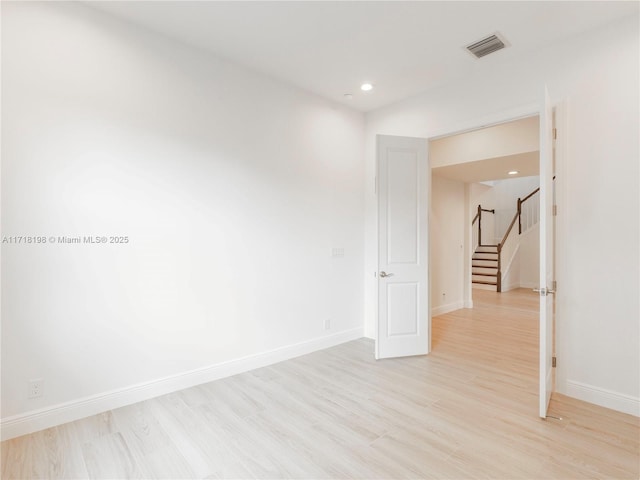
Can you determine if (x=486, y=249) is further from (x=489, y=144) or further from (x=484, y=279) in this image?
(x=489, y=144)

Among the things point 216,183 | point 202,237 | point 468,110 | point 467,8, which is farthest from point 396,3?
point 202,237

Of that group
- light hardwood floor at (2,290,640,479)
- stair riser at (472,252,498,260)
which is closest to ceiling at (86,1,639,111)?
light hardwood floor at (2,290,640,479)

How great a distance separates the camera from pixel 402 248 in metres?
3.76

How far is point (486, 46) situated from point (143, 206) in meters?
3.27

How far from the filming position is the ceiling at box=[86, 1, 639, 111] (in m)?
2.47

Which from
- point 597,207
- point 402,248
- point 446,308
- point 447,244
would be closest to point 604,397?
point 597,207

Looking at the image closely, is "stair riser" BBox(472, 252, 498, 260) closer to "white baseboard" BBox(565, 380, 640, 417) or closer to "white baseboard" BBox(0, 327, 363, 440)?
"white baseboard" BBox(565, 380, 640, 417)

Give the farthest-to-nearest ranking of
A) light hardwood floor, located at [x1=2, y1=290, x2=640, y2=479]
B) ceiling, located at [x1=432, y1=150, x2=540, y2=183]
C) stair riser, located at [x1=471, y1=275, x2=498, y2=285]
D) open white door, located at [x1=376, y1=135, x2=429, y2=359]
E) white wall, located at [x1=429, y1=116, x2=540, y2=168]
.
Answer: stair riser, located at [x1=471, y1=275, x2=498, y2=285] < ceiling, located at [x1=432, y1=150, x2=540, y2=183] < white wall, located at [x1=429, y1=116, x2=540, y2=168] < open white door, located at [x1=376, y1=135, x2=429, y2=359] < light hardwood floor, located at [x1=2, y1=290, x2=640, y2=479]

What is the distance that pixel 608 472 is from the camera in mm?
1874

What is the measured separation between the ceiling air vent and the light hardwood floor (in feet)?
9.91

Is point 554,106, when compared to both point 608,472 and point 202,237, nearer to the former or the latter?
point 608,472

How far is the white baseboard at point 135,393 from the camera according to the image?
2.23 m

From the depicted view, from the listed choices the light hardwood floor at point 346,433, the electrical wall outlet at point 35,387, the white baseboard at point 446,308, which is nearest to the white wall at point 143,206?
the electrical wall outlet at point 35,387

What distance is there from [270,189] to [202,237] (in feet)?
2.94
